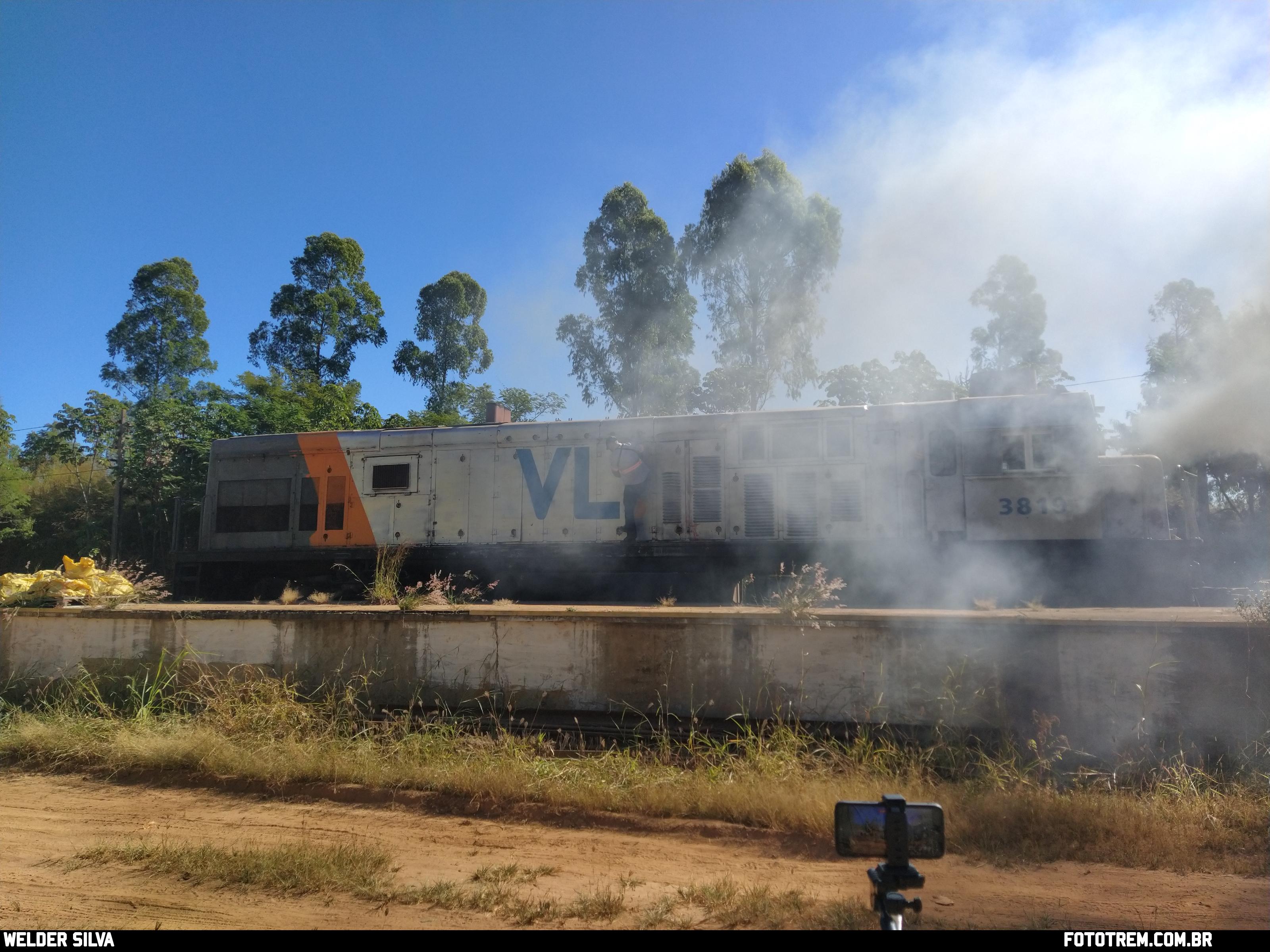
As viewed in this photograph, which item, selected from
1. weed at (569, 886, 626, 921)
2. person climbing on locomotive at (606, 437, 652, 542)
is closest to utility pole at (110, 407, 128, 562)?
person climbing on locomotive at (606, 437, 652, 542)

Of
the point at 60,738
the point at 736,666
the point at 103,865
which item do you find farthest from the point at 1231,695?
the point at 60,738

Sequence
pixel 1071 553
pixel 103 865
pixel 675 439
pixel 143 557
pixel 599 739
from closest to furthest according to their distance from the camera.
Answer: pixel 103 865 → pixel 599 739 → pixel 1071 553 → pixel 675 439 → pixel 143 557

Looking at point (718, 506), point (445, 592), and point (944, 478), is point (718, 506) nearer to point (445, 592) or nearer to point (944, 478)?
point (944, 478)

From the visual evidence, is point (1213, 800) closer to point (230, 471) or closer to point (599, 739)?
point (599, 739)

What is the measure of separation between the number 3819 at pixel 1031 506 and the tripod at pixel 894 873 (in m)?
9.11

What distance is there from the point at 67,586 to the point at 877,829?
9.48 metres

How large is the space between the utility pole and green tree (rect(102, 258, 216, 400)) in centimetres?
843

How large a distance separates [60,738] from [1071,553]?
1137 centimetres

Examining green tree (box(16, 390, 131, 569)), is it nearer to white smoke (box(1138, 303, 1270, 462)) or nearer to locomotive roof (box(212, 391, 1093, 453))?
locomotive roof (box(212, 391, 1093, 453))

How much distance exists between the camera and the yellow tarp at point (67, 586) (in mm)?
8133

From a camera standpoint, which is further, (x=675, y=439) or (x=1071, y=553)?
(x=675, y=439)

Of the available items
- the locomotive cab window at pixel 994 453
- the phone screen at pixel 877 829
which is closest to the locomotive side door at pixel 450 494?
the locomotive cab window at pixel 994 453

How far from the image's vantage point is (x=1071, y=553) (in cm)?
964

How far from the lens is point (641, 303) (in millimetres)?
21484
